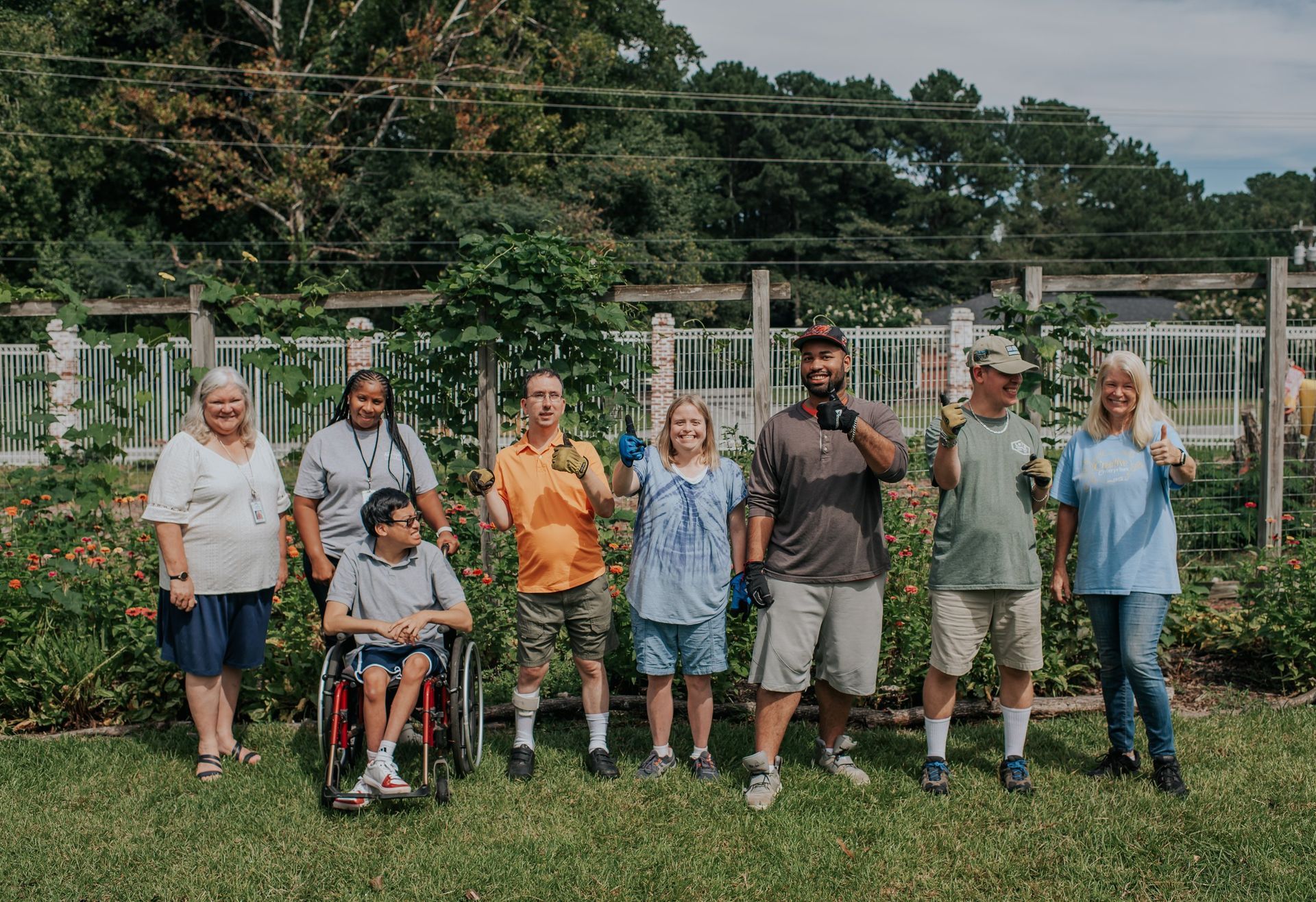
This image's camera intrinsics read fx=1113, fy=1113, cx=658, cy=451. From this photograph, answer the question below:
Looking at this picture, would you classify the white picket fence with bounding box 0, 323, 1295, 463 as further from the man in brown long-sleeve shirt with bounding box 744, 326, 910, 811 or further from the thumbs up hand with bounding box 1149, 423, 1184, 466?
the thumbs up hand with bounding box 1149, 423, 1184, 466

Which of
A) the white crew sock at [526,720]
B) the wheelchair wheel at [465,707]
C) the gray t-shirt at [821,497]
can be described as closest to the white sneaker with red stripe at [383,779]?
the wheelchair wheel at [465,707]

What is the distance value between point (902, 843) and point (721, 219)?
44498 mm

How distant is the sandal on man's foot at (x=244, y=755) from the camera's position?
172 inches

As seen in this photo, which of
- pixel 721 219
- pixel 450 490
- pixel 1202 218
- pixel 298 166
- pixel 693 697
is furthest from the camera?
pixel 1202 218

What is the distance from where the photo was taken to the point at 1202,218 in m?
55.2

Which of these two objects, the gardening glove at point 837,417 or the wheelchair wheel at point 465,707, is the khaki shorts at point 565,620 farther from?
the gardening glove at point 837,417

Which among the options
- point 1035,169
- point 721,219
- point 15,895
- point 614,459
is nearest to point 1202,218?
point 1035,169

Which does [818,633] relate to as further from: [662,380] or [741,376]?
[662,380]

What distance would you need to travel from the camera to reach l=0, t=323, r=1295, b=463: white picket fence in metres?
7.33

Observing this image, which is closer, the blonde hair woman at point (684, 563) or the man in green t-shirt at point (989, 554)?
the man in green t-shirt at point (989, 554)

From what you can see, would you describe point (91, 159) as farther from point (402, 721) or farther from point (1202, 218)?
point (1202, 218)

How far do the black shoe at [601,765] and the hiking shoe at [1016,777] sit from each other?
1435mm

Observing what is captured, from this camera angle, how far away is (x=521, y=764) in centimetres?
426

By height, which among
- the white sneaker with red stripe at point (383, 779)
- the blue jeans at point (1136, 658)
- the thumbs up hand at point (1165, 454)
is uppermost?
the thumbs up hand at point (1165, 454)
